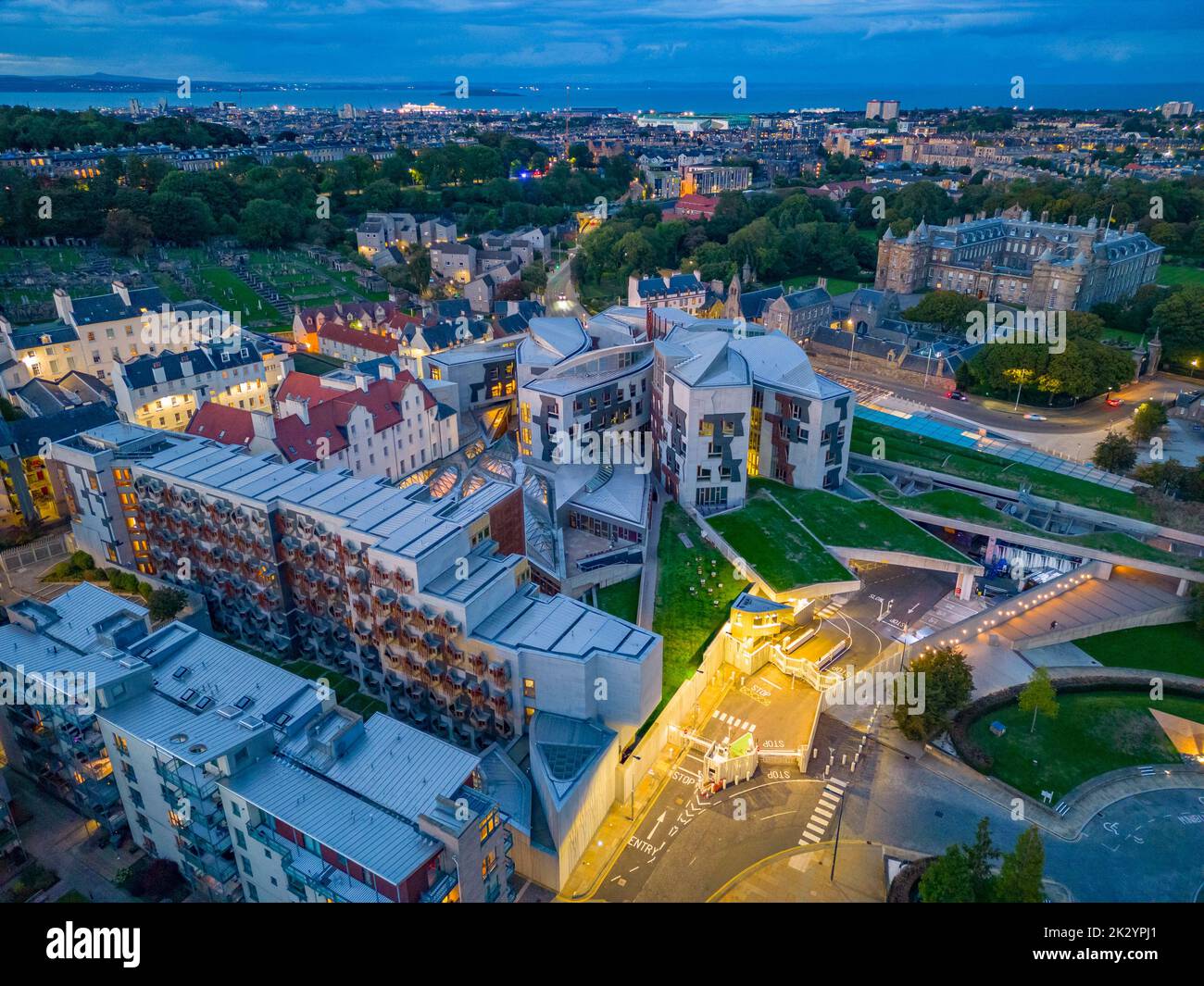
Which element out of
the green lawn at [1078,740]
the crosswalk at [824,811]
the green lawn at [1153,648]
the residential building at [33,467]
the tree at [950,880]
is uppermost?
the residential building at [33,467]

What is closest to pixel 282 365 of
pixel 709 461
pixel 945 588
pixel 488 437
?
pixel 488 437

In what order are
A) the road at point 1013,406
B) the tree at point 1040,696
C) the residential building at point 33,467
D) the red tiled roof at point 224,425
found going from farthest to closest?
the road at point 1013,406 → the residential building at point 33,467 → the red tiled roof at point 224,425 → the tree at point 1040,696

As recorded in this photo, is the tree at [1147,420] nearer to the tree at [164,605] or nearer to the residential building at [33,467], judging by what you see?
the tree at [164,605]

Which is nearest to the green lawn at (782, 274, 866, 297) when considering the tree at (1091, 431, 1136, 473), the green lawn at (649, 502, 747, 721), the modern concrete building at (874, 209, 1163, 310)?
the modern concrete building at (874, 209, 1163, 310)

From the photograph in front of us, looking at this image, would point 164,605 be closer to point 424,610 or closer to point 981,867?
point 424,610

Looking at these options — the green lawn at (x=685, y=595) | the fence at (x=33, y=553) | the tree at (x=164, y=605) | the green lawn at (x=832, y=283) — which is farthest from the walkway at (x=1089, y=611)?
the green lawn at (x=832, y=283)

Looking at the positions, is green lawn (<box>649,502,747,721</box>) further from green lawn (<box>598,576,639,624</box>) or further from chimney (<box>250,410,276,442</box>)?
chimney (<box>250,410,276,442</box>)
